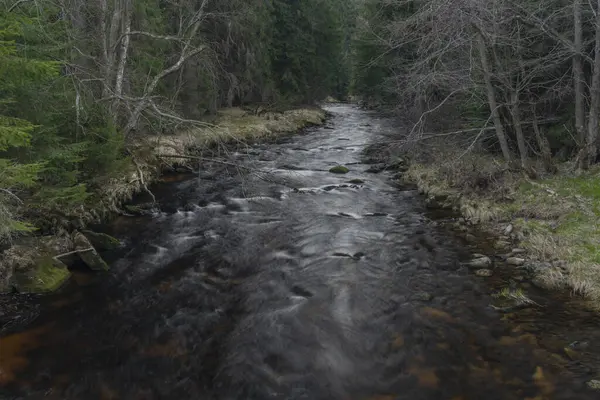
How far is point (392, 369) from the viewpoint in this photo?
588cm

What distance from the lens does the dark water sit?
18.2ft

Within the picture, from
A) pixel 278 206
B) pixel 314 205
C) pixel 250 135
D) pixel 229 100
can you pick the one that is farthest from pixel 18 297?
pixel 229 100

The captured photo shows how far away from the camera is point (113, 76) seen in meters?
14.7

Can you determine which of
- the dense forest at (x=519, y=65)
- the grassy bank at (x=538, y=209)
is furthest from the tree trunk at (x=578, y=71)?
the grassy bank at (x=538, y=209)

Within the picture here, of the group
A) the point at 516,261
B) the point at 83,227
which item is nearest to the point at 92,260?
the point at 83,227

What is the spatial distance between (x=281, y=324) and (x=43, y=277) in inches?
173

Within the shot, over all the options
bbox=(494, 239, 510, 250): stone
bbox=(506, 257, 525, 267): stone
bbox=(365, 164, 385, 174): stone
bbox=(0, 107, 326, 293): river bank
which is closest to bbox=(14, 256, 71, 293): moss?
bbox=(0, 107, 326, 293): river bank

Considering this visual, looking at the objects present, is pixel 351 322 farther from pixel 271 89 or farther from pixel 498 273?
pixel 271 89

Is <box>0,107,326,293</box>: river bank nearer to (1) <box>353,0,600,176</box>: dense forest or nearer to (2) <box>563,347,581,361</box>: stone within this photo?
(1) <box>353,0,600,176</box>: dense forest

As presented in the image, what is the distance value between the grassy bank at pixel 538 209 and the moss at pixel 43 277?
8.71 metres

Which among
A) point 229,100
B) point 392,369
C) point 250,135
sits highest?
point 229,100

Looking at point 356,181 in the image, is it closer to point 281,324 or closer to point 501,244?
point 501,244

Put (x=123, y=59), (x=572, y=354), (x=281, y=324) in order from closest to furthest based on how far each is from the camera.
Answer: (x=572, y=354) < (x=281, y=324) < (x=123, y=59)

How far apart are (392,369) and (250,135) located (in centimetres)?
1957
